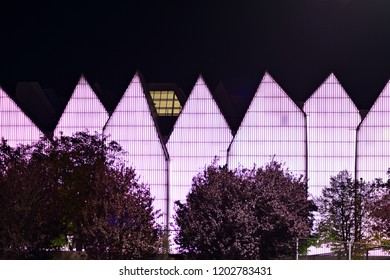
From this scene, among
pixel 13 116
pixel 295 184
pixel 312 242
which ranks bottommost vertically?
pixel 312 242

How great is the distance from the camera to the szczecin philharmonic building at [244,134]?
54.4m

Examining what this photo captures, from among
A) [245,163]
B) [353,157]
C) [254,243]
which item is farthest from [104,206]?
[353,157]

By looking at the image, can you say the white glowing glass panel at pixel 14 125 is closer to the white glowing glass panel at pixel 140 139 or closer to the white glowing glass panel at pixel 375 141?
the white glowing glass panel at pixel 140 139

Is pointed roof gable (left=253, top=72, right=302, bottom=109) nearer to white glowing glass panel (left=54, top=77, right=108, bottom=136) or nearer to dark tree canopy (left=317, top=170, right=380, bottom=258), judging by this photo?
dark tree canopy (left=317, top=170, right=380, bottom=258)

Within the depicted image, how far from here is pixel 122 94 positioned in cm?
5669

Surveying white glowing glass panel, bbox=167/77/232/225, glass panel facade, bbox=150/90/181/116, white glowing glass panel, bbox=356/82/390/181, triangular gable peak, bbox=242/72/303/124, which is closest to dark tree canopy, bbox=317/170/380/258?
white glowing glass panel, bbox=356/82/390/181

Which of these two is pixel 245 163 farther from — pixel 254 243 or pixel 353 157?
pixel 254 243

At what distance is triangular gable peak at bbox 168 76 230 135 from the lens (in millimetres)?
55438

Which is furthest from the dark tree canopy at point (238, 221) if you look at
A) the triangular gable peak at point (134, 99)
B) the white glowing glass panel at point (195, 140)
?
the triangular gable peak at point (134, 99)

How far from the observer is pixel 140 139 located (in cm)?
5522

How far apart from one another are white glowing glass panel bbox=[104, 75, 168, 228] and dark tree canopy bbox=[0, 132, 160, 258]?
17.3 ft

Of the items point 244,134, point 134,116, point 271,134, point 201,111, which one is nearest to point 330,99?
point 271,134

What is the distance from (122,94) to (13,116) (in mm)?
8419
